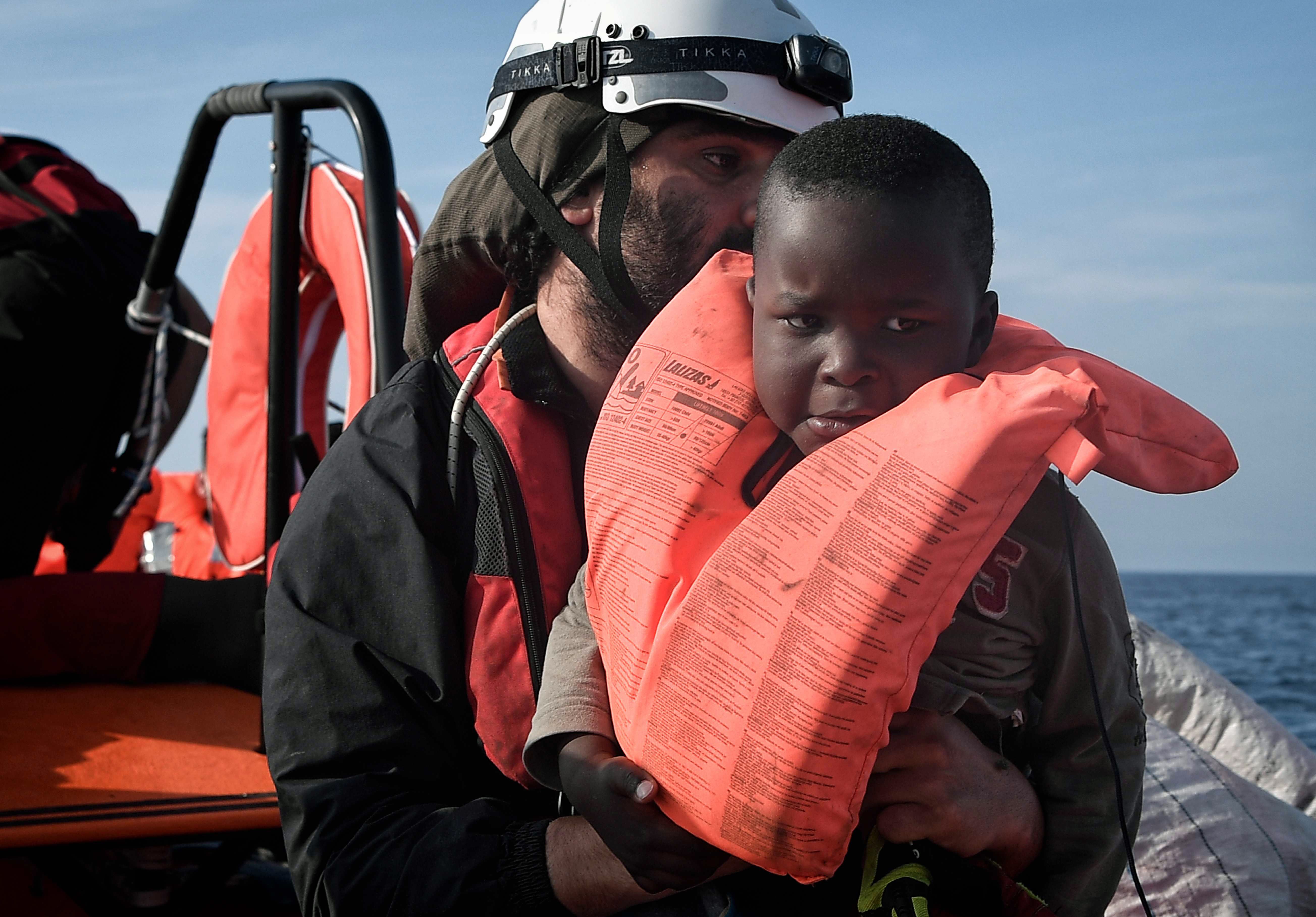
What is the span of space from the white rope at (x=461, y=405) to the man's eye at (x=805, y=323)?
599mm

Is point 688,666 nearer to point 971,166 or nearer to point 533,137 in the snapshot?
point 971,166

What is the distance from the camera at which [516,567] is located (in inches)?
61.5

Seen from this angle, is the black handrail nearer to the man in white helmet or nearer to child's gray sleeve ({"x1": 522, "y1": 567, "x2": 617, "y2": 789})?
the man in white helmet

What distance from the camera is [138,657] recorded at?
2822mm

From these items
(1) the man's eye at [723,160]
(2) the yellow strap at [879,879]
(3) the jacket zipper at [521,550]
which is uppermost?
(1) the man's eye at [723,160]

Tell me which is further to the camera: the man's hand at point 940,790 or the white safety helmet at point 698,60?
the white safety helmet at point 698,60

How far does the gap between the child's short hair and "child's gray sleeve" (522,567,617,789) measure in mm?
545

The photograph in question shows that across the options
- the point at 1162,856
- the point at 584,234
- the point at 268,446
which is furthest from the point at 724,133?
the point at 1162,856

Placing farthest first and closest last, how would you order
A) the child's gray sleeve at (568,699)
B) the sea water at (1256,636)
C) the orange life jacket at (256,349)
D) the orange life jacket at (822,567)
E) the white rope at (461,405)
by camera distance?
1. the sea water at (1256,636)
2. the orange life jacket at (256,349)
3. the white rope at (461,405)
4. the child's gray sleeve at (568,699)
5. the orange life jacket at (822,567)

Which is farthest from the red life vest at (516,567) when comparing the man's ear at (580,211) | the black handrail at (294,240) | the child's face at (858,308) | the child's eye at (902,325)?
the black handrail at (294,240)

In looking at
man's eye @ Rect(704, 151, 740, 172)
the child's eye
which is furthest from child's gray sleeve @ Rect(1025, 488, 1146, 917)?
man's eye @ Rect(704, 151, 740, 172)

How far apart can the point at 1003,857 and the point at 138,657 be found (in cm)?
225

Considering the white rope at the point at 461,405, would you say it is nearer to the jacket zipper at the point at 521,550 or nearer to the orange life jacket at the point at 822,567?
the jacket zipper at the point at 521,550

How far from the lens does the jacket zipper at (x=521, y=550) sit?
1532 millimetres
